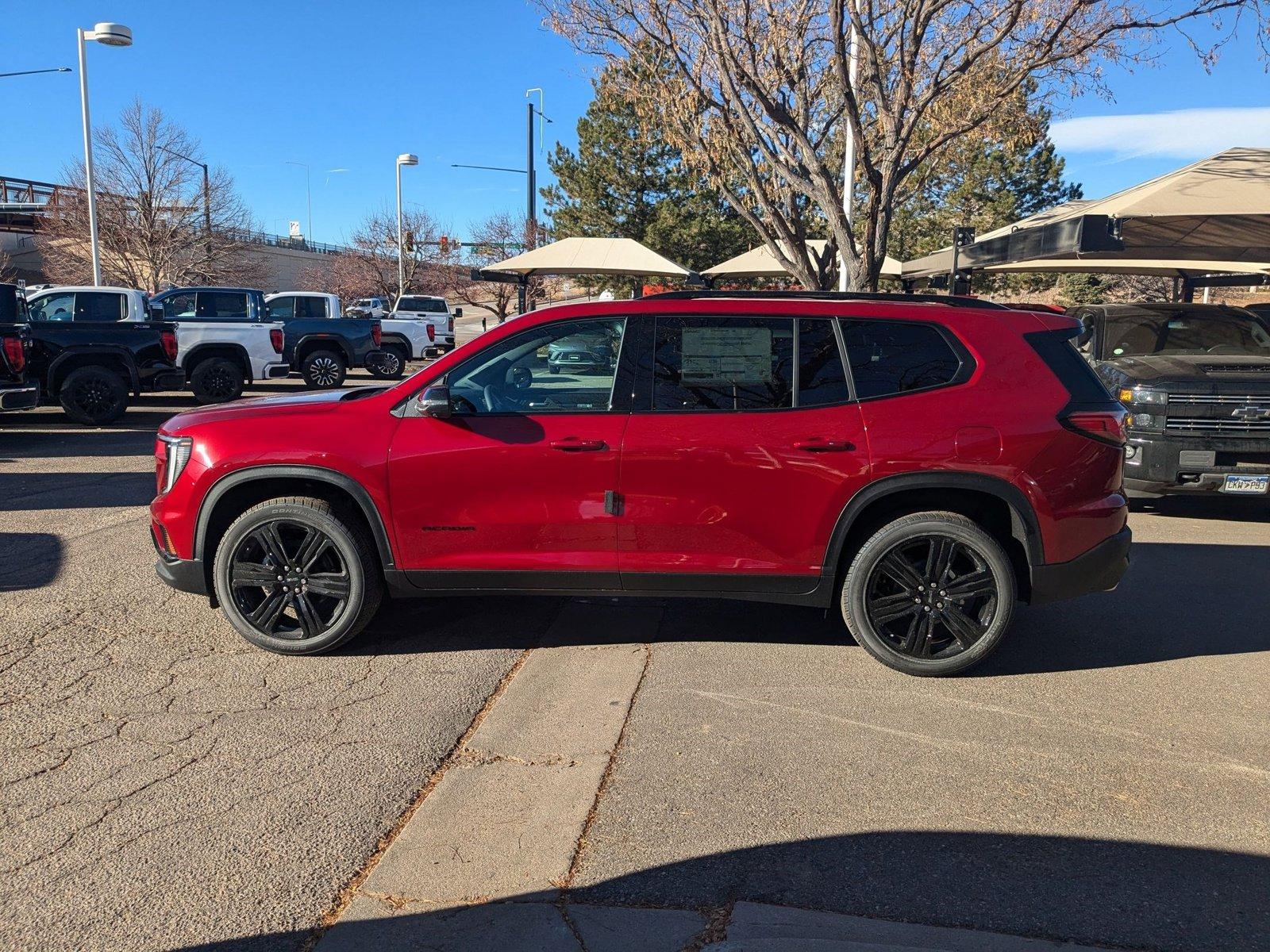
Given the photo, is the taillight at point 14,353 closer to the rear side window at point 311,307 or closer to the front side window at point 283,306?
the front side window at point 283,306

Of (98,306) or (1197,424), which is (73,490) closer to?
(98,306)

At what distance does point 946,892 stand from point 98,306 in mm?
15384

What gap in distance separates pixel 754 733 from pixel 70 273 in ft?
131

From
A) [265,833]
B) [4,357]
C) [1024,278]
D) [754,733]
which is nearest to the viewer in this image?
[265,833]

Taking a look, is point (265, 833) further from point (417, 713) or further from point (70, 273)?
point (70, 273)

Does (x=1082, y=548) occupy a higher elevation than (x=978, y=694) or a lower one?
higher

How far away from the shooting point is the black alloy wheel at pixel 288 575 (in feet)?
15.9

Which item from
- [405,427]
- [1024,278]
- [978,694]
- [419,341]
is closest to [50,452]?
[405,427]

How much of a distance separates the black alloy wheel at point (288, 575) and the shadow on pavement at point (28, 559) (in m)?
1.98

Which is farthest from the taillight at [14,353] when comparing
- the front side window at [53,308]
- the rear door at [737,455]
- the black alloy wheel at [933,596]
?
the black alloy wheel at [933,596]

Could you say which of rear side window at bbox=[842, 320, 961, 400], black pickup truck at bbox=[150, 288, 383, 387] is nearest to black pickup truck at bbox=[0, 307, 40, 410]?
black pickup truck at bbox=[150, 288, 383, 387]

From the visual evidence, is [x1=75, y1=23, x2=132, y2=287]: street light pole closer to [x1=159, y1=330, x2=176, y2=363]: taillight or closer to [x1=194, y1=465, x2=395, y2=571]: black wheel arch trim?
[x1=159, y1=330, x2=176, y2=363]: taillight


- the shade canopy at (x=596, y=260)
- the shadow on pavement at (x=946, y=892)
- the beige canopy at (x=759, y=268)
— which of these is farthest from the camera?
the beige canopy at (x=759, y=268)

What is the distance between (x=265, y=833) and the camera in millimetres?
3223
